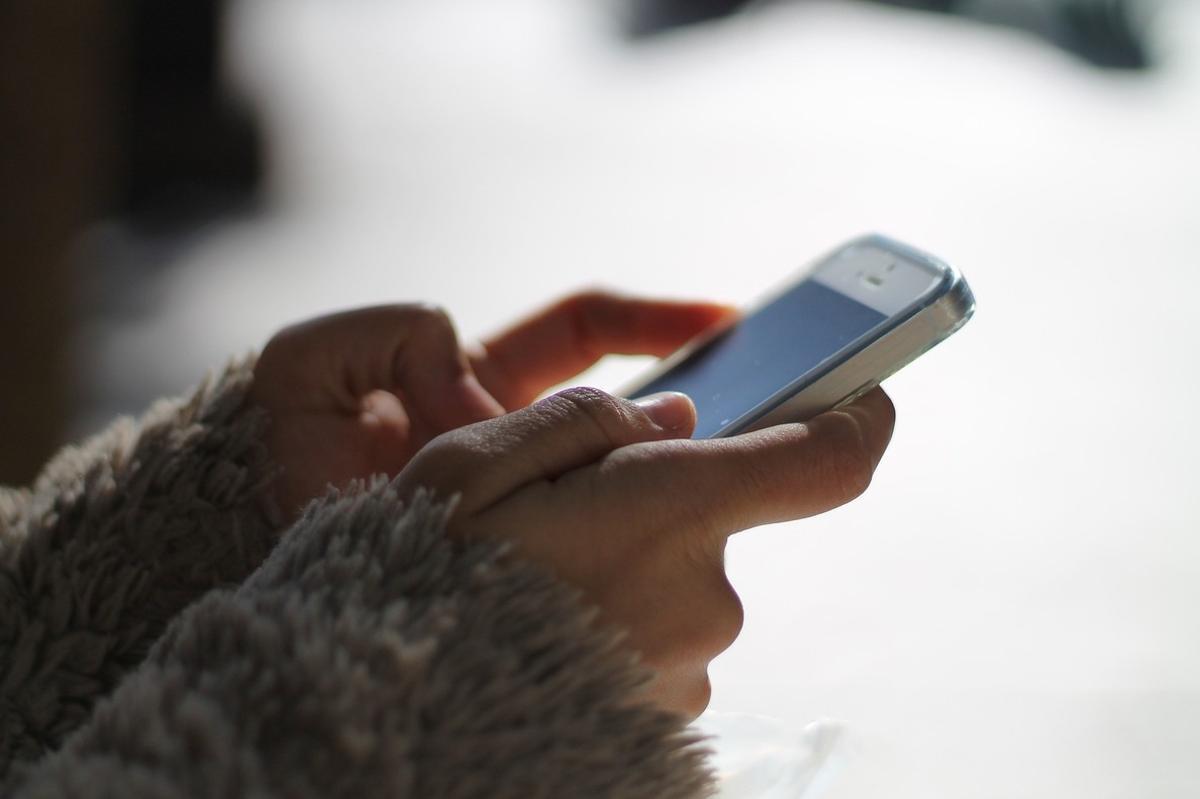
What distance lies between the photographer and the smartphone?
0.42m

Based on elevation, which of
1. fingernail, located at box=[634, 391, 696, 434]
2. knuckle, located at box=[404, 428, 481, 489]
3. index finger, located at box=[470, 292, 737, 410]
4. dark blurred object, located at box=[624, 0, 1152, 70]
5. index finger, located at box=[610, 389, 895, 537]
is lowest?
index finger, located at box=[470, 292, 737, 410]

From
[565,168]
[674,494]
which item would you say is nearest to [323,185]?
[565,168]

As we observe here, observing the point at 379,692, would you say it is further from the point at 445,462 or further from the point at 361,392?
the point at 361,392

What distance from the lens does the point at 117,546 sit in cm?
45

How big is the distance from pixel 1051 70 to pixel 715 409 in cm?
97

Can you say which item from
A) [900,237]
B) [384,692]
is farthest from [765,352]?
[900,237]

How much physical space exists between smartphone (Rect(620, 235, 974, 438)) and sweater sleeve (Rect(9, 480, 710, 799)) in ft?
0.45

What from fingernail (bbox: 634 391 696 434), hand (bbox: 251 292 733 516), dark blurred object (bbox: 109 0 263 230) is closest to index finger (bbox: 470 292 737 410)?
hand (bbox: 251 292 733 516)

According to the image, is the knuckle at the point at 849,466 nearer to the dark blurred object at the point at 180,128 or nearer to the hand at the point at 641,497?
the hand at the point at 641,497

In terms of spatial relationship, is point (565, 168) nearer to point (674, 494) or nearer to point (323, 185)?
point (323, 185)

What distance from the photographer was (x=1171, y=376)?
73 cm

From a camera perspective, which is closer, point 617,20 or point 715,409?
point 715,409

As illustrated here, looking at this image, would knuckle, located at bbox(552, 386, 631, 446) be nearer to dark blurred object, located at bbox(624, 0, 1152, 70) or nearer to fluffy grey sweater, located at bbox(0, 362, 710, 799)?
fluffy grey sweater, located at bbox(0, 362, 710, 799)

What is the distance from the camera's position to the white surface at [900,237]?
1.69 ft
